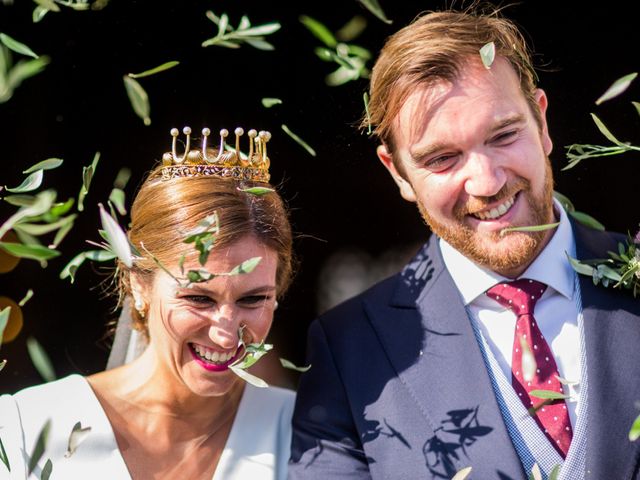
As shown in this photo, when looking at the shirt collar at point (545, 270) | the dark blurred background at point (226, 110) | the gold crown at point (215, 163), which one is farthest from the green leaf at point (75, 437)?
the dark blurred background at point (226, 110)

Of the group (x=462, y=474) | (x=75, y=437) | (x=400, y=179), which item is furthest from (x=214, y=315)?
(x=462, y=474)

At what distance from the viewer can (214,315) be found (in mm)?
2984

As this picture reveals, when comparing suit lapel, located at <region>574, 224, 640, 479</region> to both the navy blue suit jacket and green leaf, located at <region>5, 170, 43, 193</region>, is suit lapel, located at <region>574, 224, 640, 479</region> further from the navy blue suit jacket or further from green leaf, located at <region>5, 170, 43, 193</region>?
green leaf, located at <region>5, 170, 43, 193</region>

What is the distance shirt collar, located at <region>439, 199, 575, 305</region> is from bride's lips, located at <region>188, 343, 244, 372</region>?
693 millimetres

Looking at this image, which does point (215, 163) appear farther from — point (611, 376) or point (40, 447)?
point (611, 376)

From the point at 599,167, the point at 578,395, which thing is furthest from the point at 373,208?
the point at 578,395

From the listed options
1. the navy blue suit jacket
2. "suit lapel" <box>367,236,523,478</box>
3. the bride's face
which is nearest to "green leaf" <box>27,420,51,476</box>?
the bride's face

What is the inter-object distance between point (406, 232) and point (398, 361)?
1871mm

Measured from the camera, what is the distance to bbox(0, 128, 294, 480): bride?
3.03 m

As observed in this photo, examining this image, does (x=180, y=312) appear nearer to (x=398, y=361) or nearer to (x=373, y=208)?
(x=398, y=361)

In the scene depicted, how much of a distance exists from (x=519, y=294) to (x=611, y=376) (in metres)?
0.37

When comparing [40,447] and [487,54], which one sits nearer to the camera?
[487,54]

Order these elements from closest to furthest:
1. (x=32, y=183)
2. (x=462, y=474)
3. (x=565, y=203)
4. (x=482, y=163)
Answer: (x=32, y=183) → (x=462, y=474) → (x=482, y=163) → (x=565, y=203)

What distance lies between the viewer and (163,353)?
319cm
